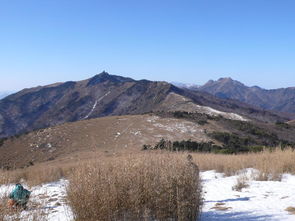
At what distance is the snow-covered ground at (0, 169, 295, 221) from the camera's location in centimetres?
481

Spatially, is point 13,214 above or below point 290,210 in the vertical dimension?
above

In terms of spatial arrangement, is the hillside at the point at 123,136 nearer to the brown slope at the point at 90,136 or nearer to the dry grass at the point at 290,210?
the brown slope at the point at 90,136

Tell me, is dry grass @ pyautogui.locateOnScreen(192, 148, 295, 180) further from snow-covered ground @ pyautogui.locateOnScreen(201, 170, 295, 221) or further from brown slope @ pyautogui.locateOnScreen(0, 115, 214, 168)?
brown slope @ pyautogui.locateOnScreen(0, 115, 214, 168)

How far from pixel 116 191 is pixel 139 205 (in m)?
0.34

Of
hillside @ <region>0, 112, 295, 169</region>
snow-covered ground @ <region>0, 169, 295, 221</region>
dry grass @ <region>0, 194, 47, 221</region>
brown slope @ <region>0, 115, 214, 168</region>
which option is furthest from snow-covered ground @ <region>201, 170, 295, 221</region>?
brown slope @ <region>0, 115, 214, 168</region>

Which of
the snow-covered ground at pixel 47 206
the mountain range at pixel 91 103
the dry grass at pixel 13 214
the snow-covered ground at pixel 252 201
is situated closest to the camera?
the dry grass at pixel 13 214

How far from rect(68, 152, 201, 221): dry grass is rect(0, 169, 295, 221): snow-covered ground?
0.47m

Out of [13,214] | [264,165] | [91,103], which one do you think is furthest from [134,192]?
[91,103]

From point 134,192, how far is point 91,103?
144618 mm

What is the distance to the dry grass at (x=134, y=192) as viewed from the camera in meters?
4.30

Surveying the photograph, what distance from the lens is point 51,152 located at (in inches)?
1190

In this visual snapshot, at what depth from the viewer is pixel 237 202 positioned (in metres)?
6.02

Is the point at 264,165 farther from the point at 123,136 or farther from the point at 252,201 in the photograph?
the point at 123,136

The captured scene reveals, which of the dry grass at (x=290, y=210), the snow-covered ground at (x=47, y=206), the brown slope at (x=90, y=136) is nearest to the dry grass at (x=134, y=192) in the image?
the snow-covered ground at (x=47, y=206)
